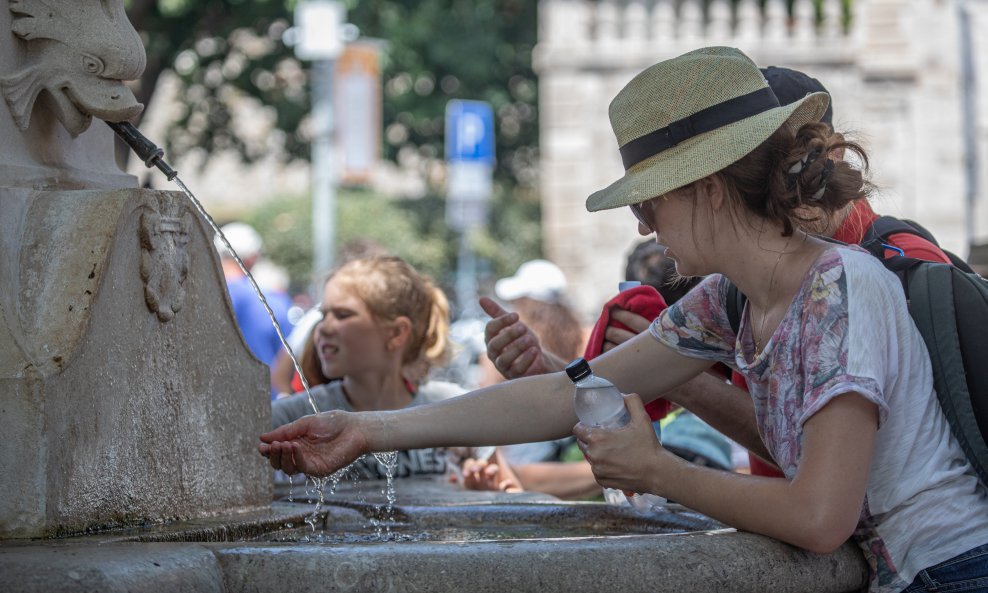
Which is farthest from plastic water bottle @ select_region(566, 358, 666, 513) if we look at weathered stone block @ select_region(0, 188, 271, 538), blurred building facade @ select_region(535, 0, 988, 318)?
blurred building facade @ select_region(535, 0, 988, 318)

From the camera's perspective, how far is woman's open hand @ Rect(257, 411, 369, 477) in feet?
9.82

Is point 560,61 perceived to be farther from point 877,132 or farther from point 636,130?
point 636,130

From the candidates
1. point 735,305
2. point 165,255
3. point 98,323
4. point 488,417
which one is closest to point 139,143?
point 165,255

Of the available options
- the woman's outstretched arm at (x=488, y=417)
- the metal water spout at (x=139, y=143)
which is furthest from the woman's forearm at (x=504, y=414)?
the metal water spout at (x=139, y=143)

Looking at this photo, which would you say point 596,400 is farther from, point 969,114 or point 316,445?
point 969,114

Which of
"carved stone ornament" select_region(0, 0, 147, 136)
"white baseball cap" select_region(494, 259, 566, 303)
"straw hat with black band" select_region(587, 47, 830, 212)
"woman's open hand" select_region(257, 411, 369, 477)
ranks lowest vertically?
"woman's open hand" select_region(257, 411, 369, 477)

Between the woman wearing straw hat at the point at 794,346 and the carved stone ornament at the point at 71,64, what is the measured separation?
4.19 ft

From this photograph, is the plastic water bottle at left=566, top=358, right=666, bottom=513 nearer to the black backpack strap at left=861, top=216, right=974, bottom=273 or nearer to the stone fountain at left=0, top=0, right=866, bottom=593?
the stone fountain at left=0, top=0, right=866, bottom=593

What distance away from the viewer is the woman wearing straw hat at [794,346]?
2514 mm

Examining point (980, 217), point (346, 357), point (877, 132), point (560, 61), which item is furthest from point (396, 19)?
point (346, 357)

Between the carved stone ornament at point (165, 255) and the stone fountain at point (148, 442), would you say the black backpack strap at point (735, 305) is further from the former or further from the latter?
the carved stone ornament at point (165, 255)

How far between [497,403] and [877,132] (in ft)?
50.0

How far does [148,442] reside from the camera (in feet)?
10.6

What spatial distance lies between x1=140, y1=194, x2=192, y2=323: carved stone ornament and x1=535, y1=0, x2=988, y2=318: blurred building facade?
13962 millimetres
